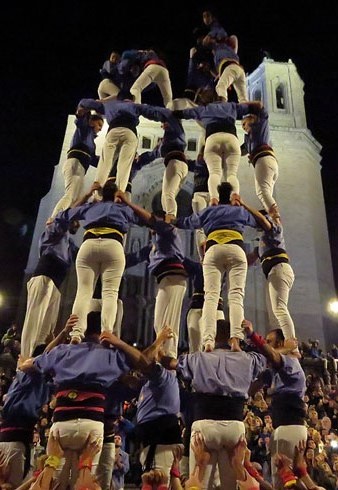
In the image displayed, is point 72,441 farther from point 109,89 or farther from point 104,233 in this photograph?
point 109,89

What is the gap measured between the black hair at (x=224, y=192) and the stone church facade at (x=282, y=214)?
1198cm

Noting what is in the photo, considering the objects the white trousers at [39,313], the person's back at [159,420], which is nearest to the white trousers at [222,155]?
the white trousers at [39,313]

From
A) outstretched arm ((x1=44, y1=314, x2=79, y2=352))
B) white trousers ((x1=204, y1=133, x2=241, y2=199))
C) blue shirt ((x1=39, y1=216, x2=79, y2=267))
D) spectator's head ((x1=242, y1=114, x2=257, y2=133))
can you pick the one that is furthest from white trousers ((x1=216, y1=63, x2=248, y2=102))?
outstretched arm ((x1=44, y1=314, x2=79, y2=352))

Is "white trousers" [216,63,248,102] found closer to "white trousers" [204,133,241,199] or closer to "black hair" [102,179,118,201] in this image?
"white trousers" [204,133,241,199]

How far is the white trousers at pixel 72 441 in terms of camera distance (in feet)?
15.4

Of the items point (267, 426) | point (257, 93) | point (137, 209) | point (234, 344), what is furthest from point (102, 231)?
point (257, 93)

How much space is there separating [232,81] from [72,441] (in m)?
7.55

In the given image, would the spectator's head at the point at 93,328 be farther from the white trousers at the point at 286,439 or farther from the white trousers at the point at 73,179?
the white trousers at the point at 73,179

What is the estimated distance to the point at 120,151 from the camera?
830 cm

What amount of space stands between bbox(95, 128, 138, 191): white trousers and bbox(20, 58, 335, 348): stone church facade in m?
11.8

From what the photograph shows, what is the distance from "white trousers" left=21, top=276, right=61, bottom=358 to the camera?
Answer: 726 centimetres

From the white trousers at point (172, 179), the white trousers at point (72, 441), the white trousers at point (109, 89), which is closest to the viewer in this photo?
the white trousers at point (72, 441)

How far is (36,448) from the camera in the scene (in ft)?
26.9

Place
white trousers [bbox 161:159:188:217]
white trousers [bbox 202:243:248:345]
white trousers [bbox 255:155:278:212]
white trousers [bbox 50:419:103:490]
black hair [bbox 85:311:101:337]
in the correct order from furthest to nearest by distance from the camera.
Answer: white trousers [bbox 255:155:278:212], white trousers [bbox 161:159:188:217], white trousers [bbox 202:243:248:345], black hair [bbox 85:311:101:337], white trousers [bbox 50:419:103:490]
